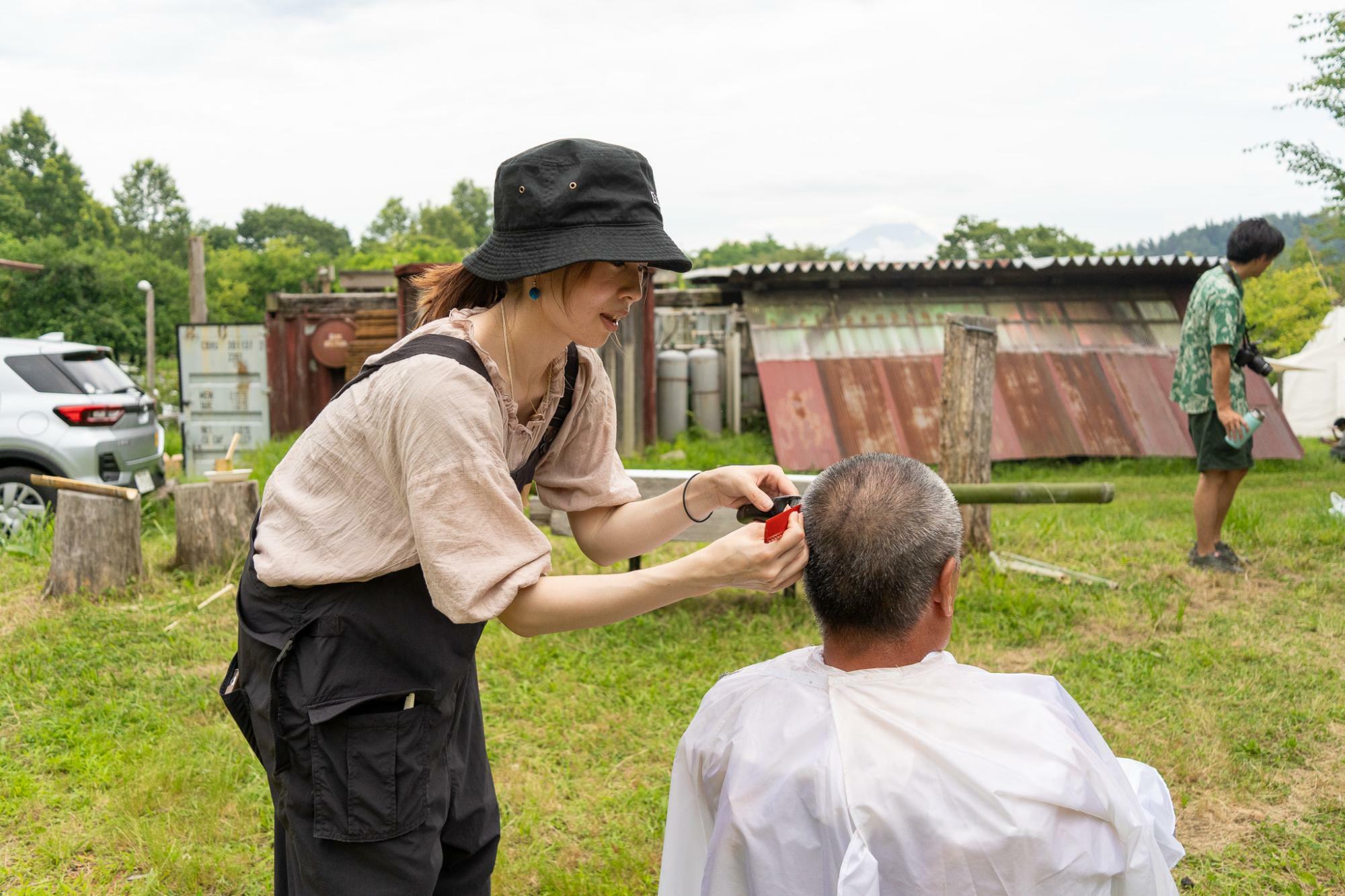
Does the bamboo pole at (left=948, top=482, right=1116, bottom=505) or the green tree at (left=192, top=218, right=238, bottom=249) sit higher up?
the green tree at (left=192, top=218, right=238, bottom=249)

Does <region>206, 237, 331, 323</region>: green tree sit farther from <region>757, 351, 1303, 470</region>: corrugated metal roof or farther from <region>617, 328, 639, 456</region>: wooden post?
<region>757, 351, 1303, 470</region>: corrugated metal roof

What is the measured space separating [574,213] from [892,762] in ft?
3.42

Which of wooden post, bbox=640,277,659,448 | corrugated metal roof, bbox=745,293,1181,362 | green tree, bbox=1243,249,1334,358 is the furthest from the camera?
green tree, bbox=1243,249,1334,358

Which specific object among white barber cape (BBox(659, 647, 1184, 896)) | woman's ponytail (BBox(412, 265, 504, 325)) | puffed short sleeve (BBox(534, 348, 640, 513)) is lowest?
white barber cape (BBox(659, 647, 1184, 896))

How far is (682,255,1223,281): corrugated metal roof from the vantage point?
1142 centimetres

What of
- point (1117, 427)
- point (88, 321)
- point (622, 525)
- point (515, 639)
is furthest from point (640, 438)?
point (88, 321)

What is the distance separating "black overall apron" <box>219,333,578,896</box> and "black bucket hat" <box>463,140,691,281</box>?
0.65 ft

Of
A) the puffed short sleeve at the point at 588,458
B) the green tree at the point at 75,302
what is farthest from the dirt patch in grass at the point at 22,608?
the green tree at the point at 75,302

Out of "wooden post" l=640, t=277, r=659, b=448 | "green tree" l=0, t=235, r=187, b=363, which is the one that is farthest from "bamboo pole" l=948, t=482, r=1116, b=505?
"green tree" l=0, t=235, r=187, b=363

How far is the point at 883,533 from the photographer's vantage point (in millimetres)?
1773

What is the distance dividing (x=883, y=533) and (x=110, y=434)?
7.57m

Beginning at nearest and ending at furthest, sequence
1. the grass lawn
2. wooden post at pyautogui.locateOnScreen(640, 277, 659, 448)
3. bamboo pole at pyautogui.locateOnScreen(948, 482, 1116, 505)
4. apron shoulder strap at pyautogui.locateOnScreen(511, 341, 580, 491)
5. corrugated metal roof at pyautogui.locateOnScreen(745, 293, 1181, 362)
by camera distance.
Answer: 1. apron shoulder strap at pyautogui.locateOnScreen(511, 341, 580, 491)
2. bamboo pole at pyautogui.locateOnScreen(948, 482, 1116, 505)
3. the grass lawn
4. wooden post at pyautogui.locateOnScreen(640, 277, 659, 448)
5. corrugated metal roof at pyautogui.locateOnScreen(745, 293, 1181, 362)

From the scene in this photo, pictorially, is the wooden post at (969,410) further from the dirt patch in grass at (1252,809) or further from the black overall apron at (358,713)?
the black overall apron at (358,713)

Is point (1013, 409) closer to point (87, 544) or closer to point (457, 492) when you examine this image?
point (87, 544)
